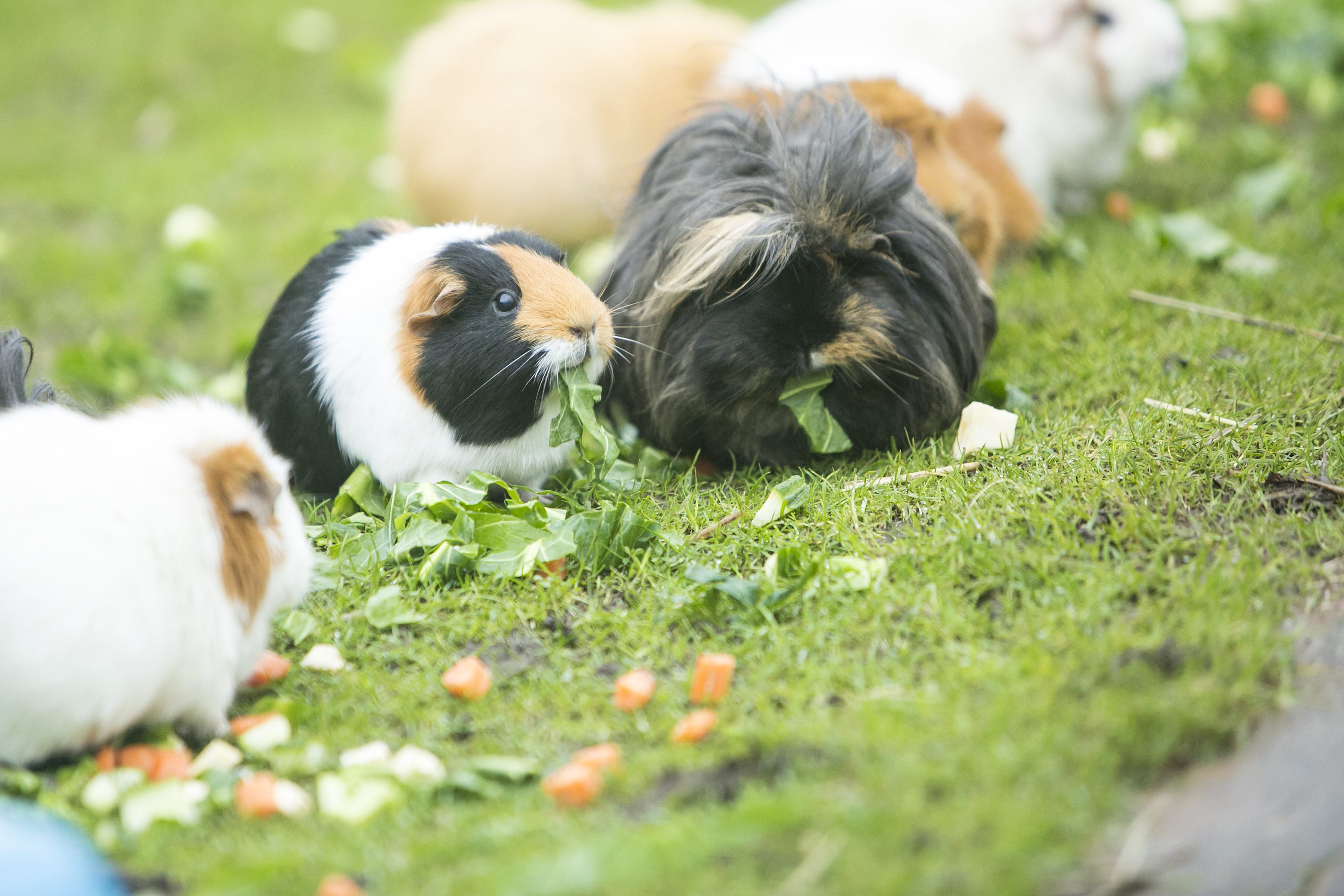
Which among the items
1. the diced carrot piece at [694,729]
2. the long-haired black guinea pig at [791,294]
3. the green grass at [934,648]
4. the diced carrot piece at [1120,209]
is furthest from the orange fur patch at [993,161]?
the diced carrot piece at [694,729]

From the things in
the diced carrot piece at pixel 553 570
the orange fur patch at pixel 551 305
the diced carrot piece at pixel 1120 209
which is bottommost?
the diced carrot piece at pixel 1120 209

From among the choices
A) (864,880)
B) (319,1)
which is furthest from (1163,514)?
(319,1)

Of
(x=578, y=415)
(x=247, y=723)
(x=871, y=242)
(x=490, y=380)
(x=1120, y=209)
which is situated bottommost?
(x=1120, y=209)

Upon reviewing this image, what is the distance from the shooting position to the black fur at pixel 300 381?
2543mm

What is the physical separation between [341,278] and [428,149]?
6.26 ft

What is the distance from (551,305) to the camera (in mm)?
2350

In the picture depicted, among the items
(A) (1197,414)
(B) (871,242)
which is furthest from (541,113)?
(A) (1197,414)

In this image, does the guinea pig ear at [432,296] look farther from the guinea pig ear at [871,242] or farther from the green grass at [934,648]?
the guinea pig ear at [871,242]

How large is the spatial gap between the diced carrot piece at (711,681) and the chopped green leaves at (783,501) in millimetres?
542

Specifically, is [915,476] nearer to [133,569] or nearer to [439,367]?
[439,367]

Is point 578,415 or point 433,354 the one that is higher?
point 433,354

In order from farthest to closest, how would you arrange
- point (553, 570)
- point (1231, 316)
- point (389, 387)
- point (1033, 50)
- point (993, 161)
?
1. point (1033, 50)
2. point (993, 161)
3. point (1231, 316)
4. point (389, 387)
5. point (553, 570)

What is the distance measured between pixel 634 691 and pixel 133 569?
2.69 feet

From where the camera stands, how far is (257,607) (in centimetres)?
189
